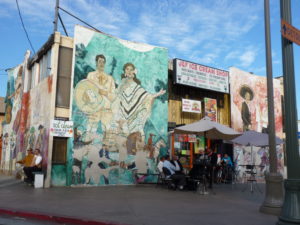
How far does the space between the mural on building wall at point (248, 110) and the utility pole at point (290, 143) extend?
1362 centimetres

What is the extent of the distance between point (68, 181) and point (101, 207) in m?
5.55

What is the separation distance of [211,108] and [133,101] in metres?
5.60

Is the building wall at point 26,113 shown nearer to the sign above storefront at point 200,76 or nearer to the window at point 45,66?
the window at point 45,66

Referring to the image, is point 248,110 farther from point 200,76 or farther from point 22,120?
point 22,120

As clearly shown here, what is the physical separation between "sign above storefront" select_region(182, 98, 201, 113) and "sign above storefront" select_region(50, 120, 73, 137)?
6.73 m

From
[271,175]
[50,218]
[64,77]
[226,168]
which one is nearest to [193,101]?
[226,168]

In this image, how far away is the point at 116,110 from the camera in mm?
14977

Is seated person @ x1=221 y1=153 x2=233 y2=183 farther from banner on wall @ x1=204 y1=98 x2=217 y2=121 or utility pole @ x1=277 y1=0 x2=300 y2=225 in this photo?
utility pole @ x1=277 y1=0 x2=300 y2=225

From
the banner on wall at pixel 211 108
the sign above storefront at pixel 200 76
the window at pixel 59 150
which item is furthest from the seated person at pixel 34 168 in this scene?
the banner on wall at pixel 211 108

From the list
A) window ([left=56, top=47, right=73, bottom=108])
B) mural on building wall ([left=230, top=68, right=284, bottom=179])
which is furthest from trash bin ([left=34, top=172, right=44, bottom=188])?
mural on building wall ([left=230, top=68, right=284, bottom=179])

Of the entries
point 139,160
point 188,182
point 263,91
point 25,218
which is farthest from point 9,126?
point 263,91

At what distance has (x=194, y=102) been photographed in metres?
18.1

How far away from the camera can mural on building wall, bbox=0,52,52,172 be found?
14.5 metres

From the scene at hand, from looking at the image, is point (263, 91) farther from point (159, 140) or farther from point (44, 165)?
point (44, 165)
